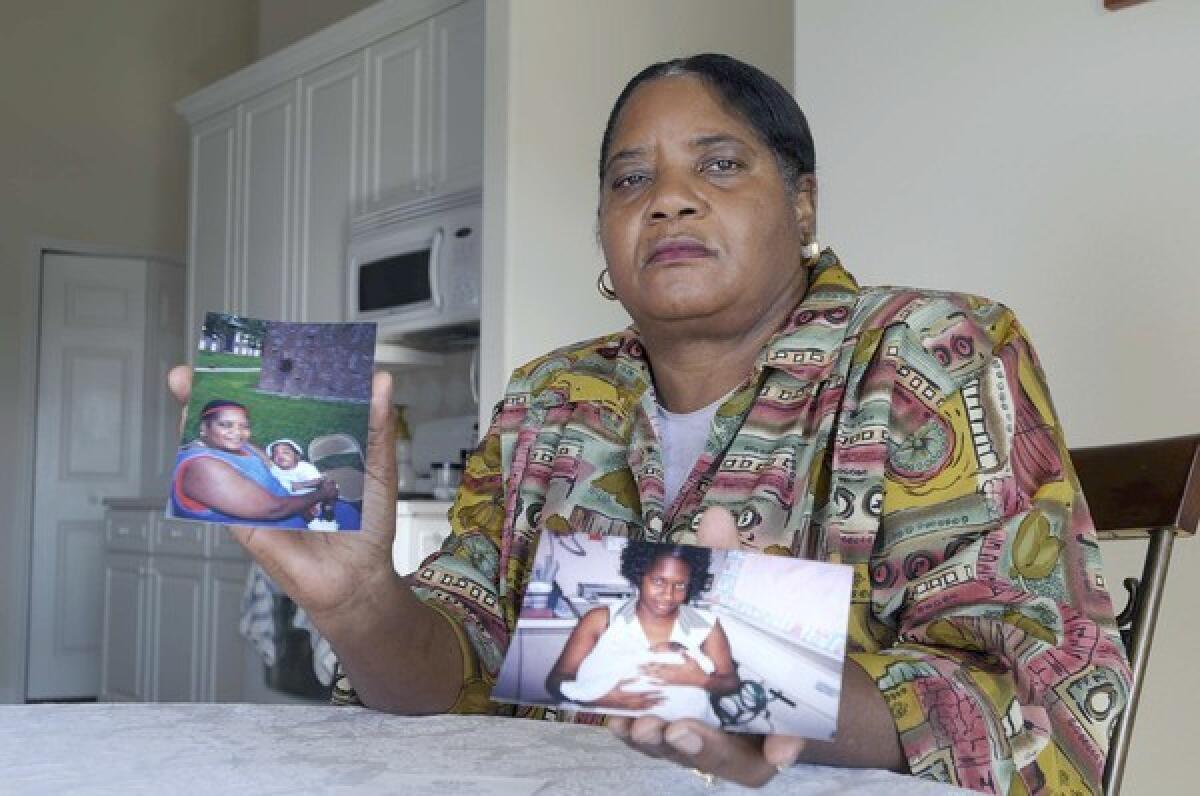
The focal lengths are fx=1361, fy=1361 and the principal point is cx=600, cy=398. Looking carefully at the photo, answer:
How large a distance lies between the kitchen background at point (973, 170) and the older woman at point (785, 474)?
722 mm

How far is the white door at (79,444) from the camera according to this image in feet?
21.8

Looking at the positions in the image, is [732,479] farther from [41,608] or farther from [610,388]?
[41,608]

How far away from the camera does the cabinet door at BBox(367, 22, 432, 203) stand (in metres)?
4.01

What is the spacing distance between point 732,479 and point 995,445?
0.77 feet

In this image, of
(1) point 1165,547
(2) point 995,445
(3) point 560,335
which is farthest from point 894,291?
(3) point 560,335

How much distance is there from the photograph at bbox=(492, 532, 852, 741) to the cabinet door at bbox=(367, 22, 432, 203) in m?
3.39

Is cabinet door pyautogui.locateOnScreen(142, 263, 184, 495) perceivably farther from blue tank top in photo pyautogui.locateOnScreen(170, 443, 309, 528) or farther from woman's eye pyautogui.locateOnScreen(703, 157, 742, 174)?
blue tank top in photo pyautogui.locateOnScreen(170, 443, 309, 528)

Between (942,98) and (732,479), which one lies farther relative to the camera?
(942,98)

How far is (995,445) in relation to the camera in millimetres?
1151

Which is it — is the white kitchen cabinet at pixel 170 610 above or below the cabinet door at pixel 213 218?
below

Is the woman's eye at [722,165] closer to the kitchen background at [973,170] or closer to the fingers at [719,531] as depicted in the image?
the fingers at [719,531]

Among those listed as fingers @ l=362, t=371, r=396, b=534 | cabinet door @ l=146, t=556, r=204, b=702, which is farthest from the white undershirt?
cabinet door @ l=146, t=556, r=204, b=702

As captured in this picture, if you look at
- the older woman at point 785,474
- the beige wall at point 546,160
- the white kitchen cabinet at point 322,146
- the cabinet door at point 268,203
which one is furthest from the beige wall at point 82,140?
the older woman at point 785,474

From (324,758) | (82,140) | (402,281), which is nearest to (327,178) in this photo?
(402,281)
